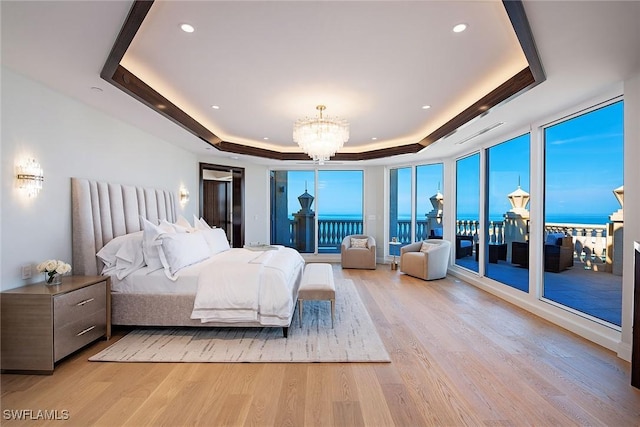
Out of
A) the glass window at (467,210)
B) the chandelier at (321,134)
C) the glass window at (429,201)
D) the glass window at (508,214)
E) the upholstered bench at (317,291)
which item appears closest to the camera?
the upholstered bench at (317,291)

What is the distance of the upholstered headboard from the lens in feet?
10.7

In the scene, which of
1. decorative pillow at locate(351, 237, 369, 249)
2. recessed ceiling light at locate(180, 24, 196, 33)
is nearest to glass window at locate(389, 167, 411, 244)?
decorative pillow at locate(351, 237, 369, 249)

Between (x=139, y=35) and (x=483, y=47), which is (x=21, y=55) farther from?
(x=483, y=47)

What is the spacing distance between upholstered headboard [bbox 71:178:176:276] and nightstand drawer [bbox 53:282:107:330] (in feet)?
1.47

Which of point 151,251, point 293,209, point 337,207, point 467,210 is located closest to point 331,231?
point 337,207

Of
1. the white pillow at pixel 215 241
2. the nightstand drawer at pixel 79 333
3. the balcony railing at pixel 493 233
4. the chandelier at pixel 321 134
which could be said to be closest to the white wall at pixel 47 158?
the nightstand drawer at pixel 79 333

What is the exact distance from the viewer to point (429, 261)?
236 inches

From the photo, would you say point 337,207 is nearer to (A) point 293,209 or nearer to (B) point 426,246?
(A) point 293,209

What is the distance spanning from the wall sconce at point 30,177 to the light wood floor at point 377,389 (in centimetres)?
158

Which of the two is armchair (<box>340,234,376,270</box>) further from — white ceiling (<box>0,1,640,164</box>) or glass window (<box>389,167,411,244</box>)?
white ceiling (<box>0,1,640,164</box>)

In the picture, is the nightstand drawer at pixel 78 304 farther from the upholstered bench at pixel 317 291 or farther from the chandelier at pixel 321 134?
the chandelier at pixel 321 134

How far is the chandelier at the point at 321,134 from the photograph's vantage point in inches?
156

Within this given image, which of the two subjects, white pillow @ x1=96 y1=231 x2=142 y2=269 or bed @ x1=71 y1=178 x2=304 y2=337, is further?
white pillow @ x1=96 y1=231 x2=142 y2=269

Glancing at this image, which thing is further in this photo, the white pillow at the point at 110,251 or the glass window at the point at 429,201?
the glass window at the point at 429,201
